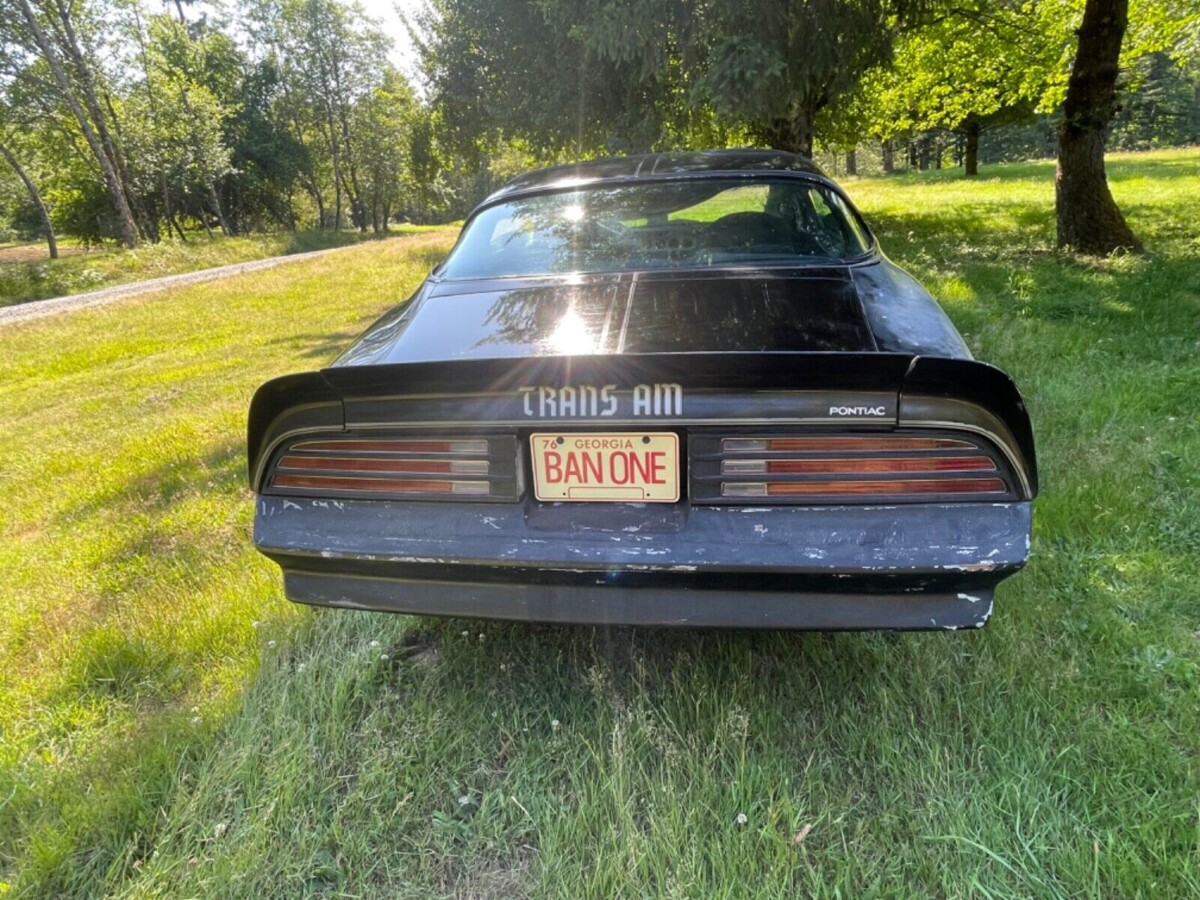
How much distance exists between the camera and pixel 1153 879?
129cm

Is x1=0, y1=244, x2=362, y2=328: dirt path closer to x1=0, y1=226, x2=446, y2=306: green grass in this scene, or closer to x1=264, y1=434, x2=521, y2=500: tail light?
x1=0, y1=226, x2=446, y2=306: green grass

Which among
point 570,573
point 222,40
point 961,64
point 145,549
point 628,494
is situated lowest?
point 145,549

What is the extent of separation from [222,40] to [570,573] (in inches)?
1569

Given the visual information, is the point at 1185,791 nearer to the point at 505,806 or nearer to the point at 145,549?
the point at 505,806

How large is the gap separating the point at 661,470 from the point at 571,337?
1.51ft

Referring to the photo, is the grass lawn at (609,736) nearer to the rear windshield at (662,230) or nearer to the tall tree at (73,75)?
the rear windshield at (662,230)

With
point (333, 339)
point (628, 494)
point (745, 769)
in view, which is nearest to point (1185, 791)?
point (745, 769)

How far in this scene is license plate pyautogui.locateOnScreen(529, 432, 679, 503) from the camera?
155 centimetres

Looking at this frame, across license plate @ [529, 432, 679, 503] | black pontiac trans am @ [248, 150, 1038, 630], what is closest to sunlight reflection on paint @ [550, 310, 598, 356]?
black pontiac trans am @ [248, 150, 1038, 630]

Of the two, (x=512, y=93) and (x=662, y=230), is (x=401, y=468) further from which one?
(x=512, y=93)

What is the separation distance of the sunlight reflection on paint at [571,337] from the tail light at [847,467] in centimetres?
37

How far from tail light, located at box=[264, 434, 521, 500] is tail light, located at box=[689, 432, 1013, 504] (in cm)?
48

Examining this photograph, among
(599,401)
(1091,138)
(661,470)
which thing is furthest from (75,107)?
(661,470)

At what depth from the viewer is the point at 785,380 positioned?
1.46 m
